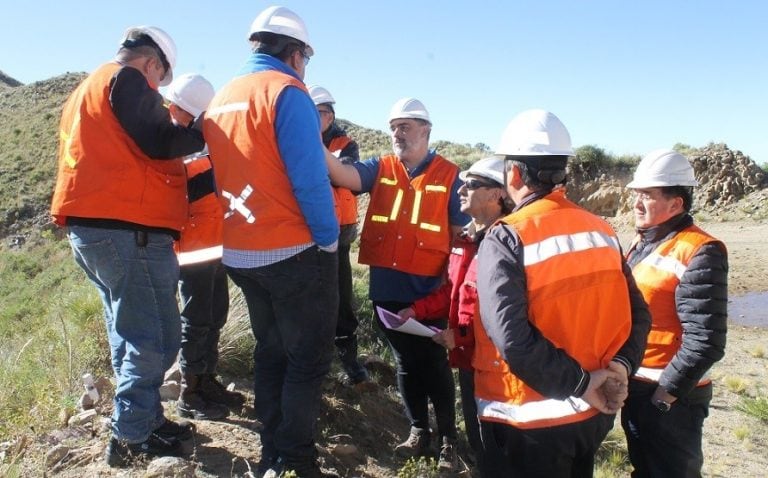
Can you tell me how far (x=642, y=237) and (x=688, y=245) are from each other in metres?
0.35

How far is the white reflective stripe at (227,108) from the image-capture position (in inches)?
109

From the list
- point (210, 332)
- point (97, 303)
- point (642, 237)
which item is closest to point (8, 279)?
point (97, 303)

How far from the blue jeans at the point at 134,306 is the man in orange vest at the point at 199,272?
550 millimetres

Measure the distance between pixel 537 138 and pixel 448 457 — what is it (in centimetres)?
230

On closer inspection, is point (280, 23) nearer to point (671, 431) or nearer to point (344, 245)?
point (344, 245)

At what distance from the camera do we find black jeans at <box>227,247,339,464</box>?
9.21 feet

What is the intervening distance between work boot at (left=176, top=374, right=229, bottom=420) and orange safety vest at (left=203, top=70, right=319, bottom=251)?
4.71 feet

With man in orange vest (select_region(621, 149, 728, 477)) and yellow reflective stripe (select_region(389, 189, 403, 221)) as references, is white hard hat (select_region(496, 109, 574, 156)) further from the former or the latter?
yellow reflective stripe (select_region(389, 189, 403, 221))

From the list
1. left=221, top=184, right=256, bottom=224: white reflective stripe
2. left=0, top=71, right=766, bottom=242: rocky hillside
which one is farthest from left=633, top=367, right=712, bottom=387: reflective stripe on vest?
left=0, top=71, right=766, bottom=242: rocky hillside

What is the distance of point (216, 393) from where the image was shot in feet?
13.4

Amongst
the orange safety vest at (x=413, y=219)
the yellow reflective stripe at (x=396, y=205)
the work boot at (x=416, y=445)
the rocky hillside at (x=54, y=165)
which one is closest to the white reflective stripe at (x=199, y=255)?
the orange safety vest at (x=413, y=219)

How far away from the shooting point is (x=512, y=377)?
2295 millimetres

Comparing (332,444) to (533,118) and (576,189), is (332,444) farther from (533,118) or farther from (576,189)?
(576,189)

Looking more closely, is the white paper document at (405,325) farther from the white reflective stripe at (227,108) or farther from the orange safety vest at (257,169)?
the white reflective stripe at (227,108)
